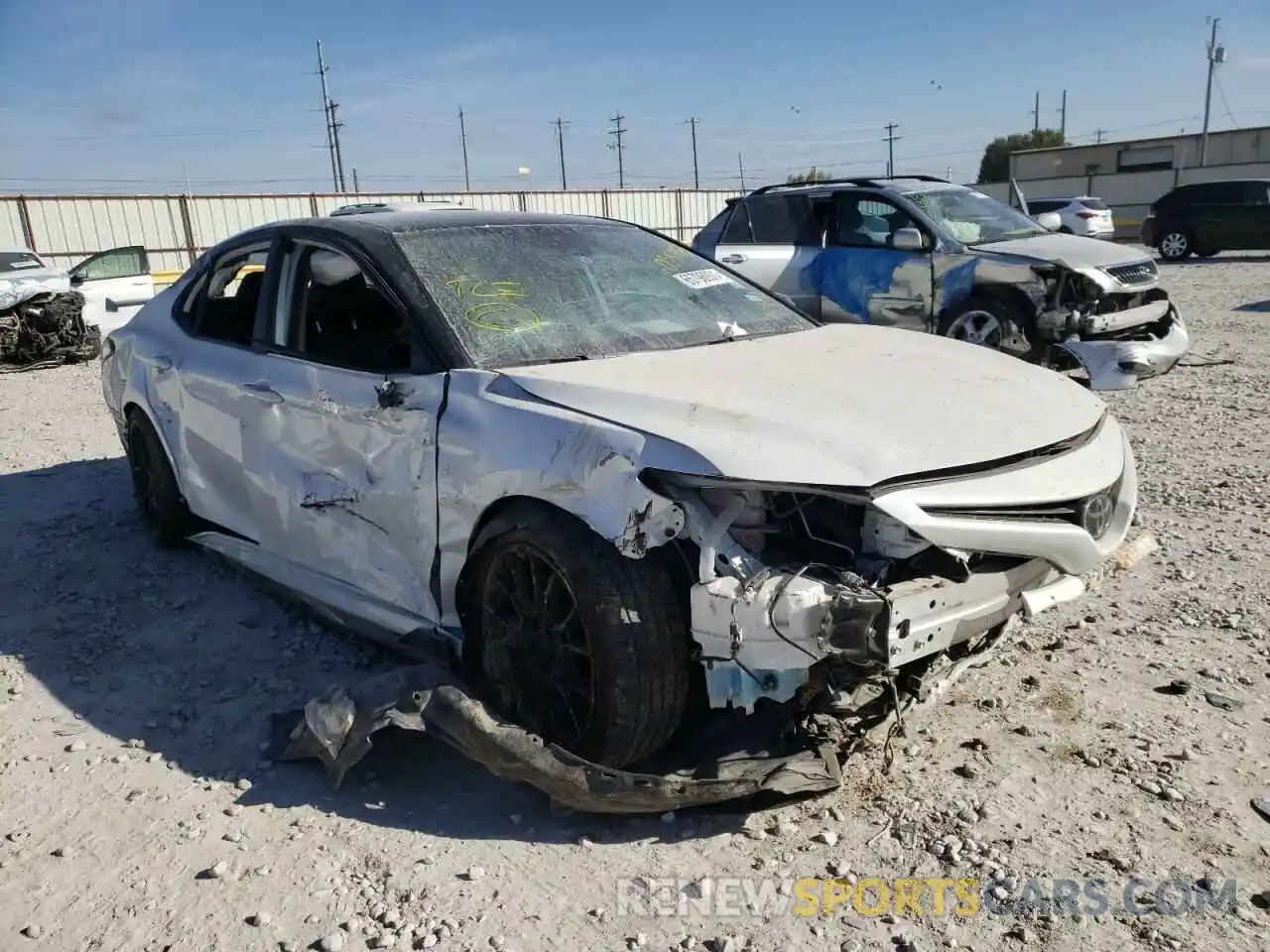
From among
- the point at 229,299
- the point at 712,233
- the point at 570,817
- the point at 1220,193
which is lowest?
the point at 570,817

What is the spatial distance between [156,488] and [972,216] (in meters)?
7.37

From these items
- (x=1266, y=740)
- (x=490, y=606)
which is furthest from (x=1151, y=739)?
(x=490, y=606)

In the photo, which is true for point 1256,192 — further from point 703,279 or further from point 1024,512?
point 1024,512

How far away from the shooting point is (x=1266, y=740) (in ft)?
9.91

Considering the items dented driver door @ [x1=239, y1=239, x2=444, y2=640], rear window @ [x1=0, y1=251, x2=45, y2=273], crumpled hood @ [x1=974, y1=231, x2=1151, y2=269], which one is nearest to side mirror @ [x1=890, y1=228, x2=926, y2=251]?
crumpled hood @ [x1=974, y1=231, x2=1151, y2=269]

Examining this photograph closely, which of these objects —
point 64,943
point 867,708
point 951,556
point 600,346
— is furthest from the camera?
point 600,346

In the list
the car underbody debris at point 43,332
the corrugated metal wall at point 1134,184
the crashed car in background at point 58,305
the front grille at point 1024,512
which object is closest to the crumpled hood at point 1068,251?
the front grille at point 1024,512

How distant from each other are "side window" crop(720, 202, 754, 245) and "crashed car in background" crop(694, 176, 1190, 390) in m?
0.02

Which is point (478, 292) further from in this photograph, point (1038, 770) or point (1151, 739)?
point (1151, 739)

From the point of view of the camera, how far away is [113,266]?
1342 centimetres

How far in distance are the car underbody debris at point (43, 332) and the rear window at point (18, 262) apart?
2.01 ft

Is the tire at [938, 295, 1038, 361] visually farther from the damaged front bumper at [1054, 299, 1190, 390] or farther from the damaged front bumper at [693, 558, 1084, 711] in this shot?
the damaged front bumper at [693, 558, 1084, 711]

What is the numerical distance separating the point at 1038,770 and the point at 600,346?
6.09ft

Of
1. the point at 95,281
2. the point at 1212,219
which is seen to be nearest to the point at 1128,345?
the point at 95,281
